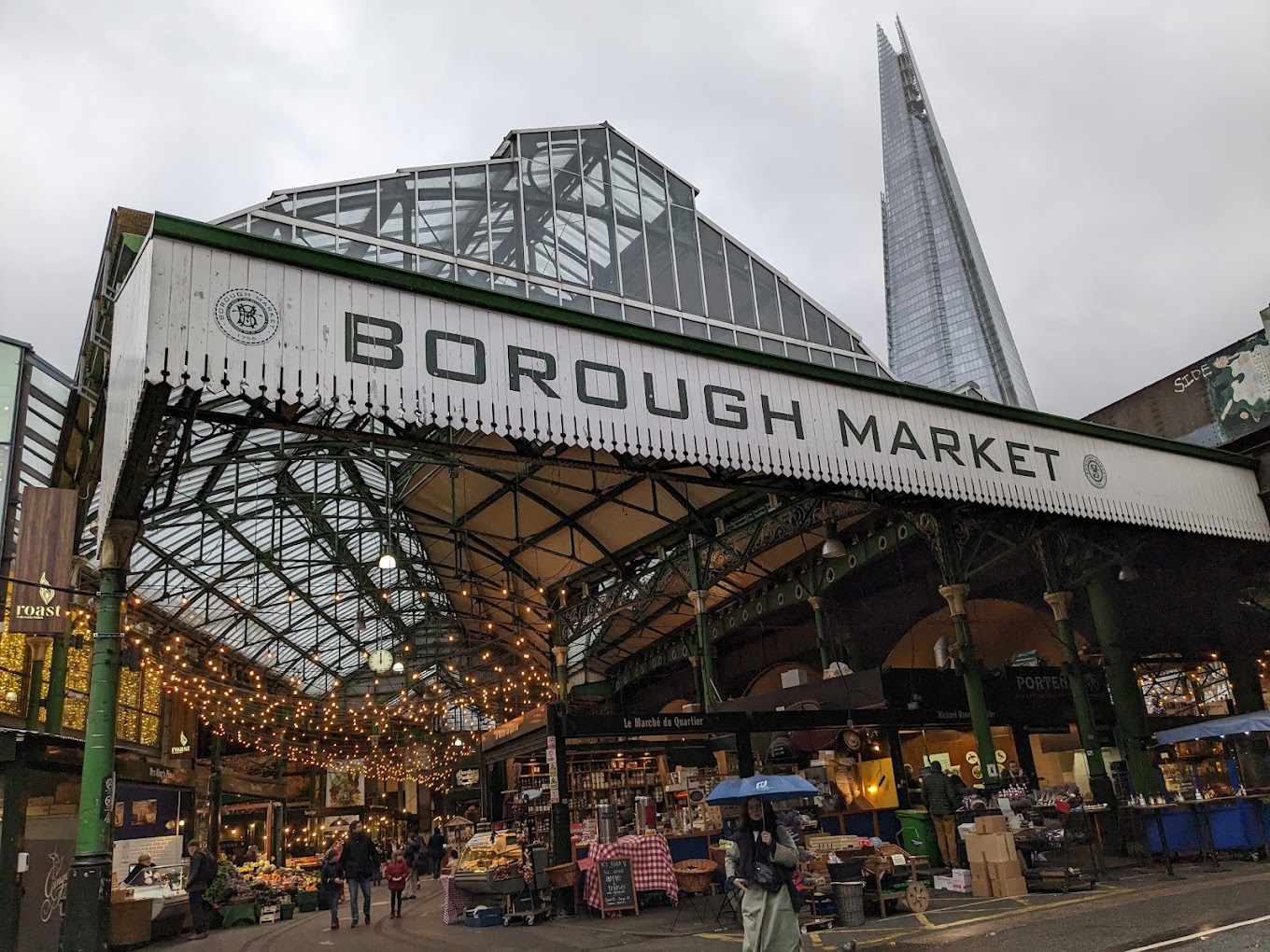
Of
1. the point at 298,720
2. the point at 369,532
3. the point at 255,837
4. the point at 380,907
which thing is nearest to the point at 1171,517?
the point at 380,907

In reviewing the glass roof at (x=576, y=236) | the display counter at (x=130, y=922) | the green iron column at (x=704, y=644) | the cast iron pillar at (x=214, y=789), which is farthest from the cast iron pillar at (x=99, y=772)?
the cast iron pillar at (x=214, y=789)

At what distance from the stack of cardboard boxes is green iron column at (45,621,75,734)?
660 inches

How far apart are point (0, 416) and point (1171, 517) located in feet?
60.8

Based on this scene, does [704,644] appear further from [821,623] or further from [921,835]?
[921,835]

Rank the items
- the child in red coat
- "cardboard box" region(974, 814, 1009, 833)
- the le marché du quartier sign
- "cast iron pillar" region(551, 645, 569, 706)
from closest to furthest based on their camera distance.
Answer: the le marché du quartier sign, "cardboard box" region(974, 814, 1009, 833), the child in red coat, "cast iron pillar" region(551, 645, 569, 706)

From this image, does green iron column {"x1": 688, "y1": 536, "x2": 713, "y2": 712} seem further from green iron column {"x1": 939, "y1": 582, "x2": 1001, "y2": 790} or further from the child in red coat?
the child in red coat

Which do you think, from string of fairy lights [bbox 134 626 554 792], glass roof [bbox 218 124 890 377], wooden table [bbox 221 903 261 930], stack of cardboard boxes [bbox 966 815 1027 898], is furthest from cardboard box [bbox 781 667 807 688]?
wooden table [bbox 221 903 261 930]

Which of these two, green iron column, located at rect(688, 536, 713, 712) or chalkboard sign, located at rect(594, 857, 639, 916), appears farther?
green iron column, located at rect(688, 536, 713, 712)

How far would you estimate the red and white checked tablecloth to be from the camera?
43.0 feet

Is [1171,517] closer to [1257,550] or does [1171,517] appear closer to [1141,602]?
[1257,550]

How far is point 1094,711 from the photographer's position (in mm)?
19656

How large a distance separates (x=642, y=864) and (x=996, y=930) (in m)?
5.66

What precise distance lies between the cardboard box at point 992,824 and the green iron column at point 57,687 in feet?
55.1

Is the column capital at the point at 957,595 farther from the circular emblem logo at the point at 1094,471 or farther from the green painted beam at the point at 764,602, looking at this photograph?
the circular emblem logo at the point at 1094,471
